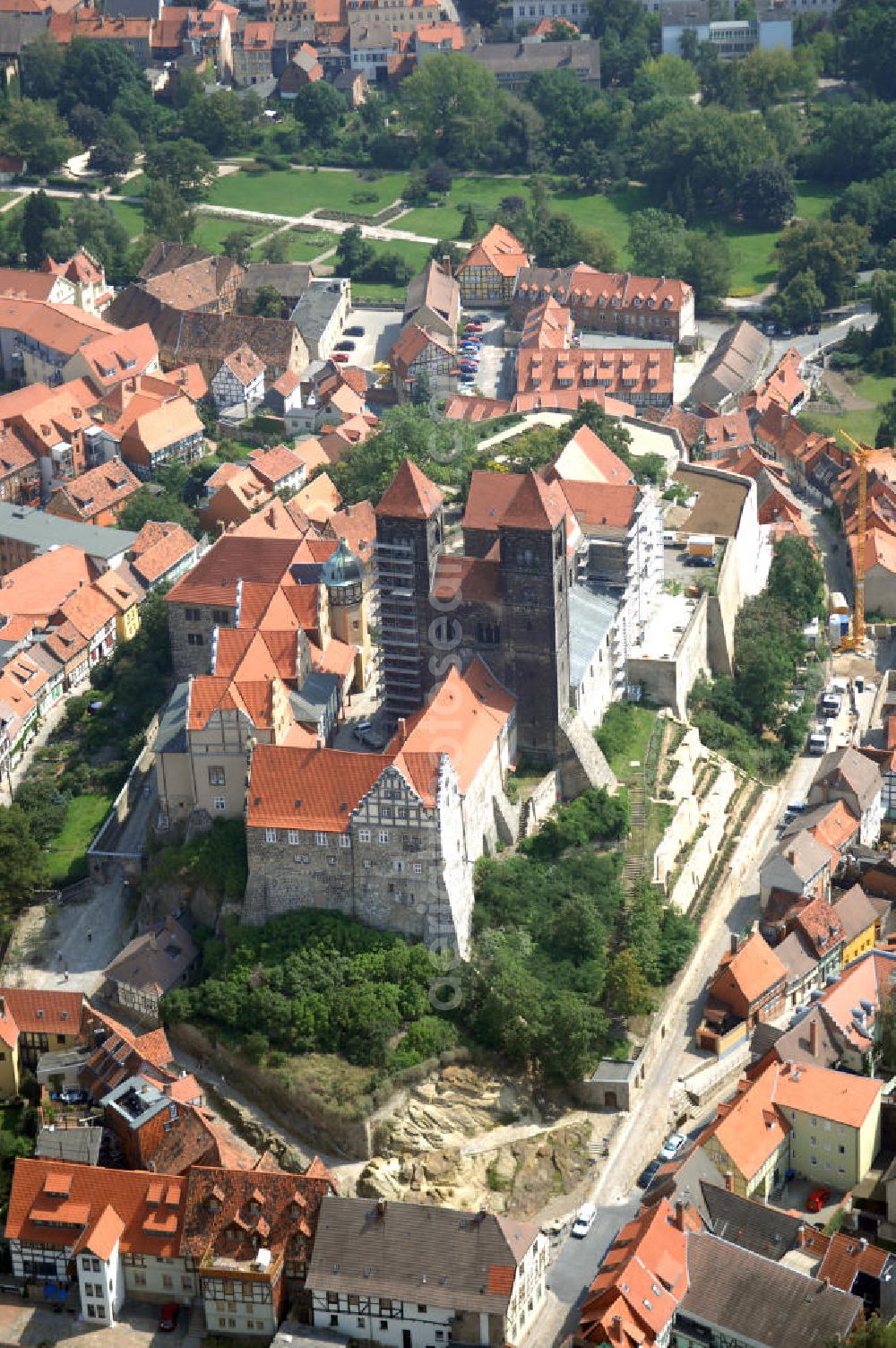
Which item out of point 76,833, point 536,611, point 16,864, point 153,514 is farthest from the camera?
point 153,514

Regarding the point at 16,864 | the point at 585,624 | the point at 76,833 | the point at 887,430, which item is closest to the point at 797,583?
the point at 585,624

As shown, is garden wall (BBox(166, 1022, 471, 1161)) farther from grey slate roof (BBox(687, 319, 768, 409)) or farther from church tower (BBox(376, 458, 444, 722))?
grey slate roof (BBox(687, 319, 768, 409))

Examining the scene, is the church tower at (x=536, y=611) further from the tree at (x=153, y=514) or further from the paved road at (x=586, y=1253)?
the tree at (x=153, y=514)

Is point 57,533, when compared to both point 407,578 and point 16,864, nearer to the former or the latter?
point 16,864

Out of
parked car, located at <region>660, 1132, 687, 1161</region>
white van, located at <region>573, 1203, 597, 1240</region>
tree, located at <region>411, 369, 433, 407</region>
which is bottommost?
white van, located at <region>573, 1203, 597, 1240</region>

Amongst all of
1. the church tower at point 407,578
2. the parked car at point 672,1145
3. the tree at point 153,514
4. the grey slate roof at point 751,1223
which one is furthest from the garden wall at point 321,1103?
the tree at point 153,514

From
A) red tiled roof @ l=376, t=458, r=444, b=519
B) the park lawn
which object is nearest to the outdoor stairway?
red tiled roof @ l=376, t=458, r=444, b=519
